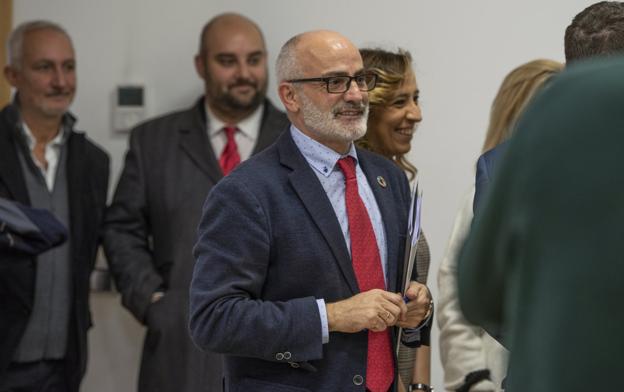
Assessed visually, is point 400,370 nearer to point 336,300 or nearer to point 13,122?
point 336,300

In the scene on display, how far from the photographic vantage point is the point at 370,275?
2859mm

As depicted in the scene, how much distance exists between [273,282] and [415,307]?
1.16 ft

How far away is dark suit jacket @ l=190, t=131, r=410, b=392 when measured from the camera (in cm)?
270

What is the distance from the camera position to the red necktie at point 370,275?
9.30 feet

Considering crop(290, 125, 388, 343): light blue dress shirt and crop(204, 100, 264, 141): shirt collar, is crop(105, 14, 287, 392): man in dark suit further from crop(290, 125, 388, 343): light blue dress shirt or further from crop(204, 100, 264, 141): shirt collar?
crop(290, 125, 388, 343): light blue dress shirt

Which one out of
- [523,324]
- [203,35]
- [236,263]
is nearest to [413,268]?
[236,263]

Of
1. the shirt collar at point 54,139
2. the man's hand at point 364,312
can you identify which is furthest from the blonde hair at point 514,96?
the shirt collar at point 54,139

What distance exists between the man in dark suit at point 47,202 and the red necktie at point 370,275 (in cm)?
173

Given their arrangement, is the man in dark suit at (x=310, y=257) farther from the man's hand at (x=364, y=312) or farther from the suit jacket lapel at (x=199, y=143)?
the suit jacket lapel at (x=199, y=143)

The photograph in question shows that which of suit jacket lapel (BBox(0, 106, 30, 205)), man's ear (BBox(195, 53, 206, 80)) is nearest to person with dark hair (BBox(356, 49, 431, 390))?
man's ear (BBox(195, 53, 206, 80))

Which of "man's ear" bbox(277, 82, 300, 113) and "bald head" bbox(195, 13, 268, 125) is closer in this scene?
"man's ear" bbox(277, 82, 300, 113)

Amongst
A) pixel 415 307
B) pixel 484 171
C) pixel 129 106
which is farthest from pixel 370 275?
pixel 129 106

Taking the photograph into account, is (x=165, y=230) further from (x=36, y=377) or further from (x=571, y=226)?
(x=571, y=226)

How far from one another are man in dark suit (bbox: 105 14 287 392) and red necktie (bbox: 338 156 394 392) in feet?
5.25
